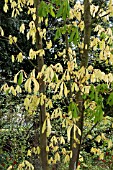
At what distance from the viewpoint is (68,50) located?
6.21 ft

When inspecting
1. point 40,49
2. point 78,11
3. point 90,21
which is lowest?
point 40,49

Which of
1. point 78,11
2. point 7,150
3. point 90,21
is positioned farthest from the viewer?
point 7,150

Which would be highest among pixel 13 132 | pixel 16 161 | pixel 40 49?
pixel 40 49

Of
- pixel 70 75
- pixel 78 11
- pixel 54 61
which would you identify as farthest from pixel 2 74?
pixel 70 75

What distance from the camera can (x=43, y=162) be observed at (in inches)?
71.4

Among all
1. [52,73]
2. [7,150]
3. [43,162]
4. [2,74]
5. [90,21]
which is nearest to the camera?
[52,73]

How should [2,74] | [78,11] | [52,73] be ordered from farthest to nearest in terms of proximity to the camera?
[2,74]
[78,11]
[52,73]

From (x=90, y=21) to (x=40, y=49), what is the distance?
345 millimetres

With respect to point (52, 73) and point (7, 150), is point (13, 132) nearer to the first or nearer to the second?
point (7, 150)

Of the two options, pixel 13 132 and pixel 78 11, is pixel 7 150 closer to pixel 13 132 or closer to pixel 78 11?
pixel 13 132

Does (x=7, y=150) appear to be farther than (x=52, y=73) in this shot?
Yes

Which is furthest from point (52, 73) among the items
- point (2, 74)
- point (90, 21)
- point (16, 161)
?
point (2, 74)

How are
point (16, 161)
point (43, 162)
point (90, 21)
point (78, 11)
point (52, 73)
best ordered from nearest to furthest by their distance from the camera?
point (52, 73), point (90, 21), point (43, 162), point (78, 11), point (16, 161)

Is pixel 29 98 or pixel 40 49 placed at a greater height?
pixel 40 49
